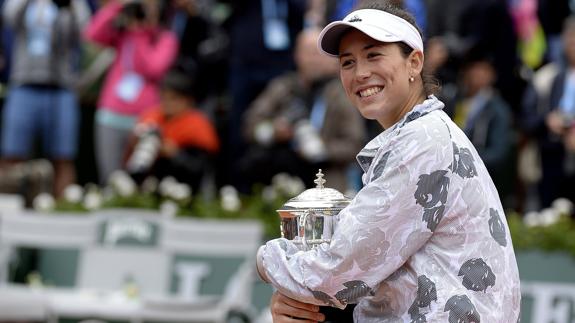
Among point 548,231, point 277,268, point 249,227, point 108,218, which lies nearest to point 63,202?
point 108,218

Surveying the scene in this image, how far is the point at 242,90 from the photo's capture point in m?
11.4

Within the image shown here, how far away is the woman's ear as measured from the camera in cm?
387

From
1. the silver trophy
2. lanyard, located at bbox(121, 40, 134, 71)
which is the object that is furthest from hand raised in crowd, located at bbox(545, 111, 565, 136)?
the silver trophy

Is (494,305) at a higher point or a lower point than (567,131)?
lower

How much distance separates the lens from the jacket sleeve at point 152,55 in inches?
449

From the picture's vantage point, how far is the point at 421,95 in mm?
3928

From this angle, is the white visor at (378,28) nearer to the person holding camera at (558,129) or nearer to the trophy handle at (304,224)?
the trophy handle at (304,224)

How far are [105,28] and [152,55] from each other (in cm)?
48

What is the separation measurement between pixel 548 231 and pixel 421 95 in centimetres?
528

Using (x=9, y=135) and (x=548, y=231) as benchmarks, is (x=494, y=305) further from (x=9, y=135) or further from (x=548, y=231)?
(x=9, y=135)

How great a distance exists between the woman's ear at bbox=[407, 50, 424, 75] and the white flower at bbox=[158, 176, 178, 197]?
6.47 m

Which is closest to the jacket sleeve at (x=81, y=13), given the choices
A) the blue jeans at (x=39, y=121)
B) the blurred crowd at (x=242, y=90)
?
the blurred crowd at (x=242, y=90)

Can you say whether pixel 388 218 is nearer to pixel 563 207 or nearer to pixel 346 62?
pixel 346 62

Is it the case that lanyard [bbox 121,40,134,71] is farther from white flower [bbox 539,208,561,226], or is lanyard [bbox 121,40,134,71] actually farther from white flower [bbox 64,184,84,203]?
white flower [bbox 539,208,561,226]
